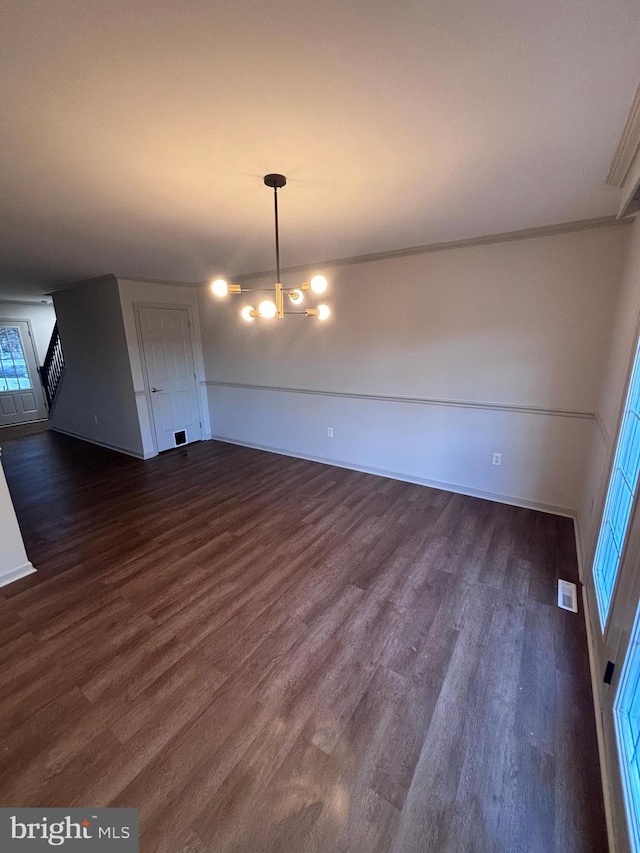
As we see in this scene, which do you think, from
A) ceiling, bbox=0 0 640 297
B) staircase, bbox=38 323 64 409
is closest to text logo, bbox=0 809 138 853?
ceiling, bbox=0 0 640 297

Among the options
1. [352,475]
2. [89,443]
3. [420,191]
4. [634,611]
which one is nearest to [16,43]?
[420,191]

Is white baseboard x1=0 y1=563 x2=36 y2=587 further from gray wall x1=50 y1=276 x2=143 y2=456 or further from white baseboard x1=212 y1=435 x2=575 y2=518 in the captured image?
white baseboard x1=212 y1=435 x2=575 y2=518

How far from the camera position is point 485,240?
9.58 feet

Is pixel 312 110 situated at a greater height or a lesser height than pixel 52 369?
greater

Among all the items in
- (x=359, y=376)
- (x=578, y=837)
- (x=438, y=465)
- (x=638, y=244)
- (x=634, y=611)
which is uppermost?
(x=638, y=244)

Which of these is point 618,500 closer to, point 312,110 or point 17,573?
point 312,110

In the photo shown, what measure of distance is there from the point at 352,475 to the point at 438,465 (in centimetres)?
100

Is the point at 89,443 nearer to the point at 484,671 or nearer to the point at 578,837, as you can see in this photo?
the point at 484,671

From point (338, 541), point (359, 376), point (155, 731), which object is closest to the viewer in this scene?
point (155, 731)

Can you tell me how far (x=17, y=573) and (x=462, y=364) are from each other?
4018 mm

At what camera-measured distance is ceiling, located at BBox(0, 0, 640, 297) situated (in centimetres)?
96

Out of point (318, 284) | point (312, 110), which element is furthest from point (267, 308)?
point (312, 110)

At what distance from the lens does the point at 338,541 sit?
8.97ft

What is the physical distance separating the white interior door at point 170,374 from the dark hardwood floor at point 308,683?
84.8 inches
